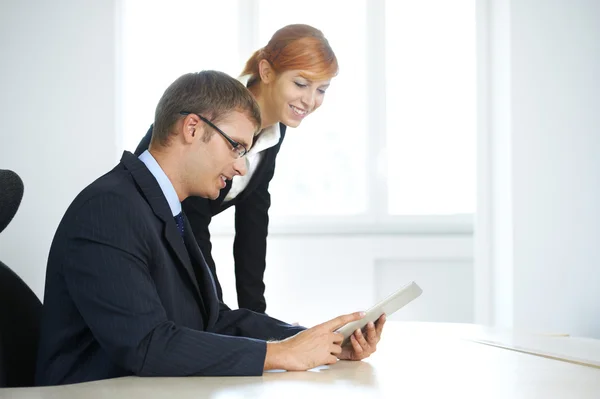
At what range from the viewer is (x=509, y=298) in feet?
12.5

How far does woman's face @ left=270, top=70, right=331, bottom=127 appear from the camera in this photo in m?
2.46

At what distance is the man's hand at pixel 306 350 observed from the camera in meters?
1.31

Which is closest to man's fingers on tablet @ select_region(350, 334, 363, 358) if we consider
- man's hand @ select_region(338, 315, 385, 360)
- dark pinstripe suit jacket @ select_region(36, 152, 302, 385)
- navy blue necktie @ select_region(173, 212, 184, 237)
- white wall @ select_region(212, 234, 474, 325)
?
man's hand @ select_region(338, 315, 385, 360)

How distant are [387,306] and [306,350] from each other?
0.22 meters

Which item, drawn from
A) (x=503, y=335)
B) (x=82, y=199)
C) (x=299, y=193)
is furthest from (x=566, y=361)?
(x=299, y=193)

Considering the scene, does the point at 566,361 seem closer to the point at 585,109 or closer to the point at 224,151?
the point at 224,151

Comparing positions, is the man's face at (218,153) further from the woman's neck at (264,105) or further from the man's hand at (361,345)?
the woman's neck at (264,105)

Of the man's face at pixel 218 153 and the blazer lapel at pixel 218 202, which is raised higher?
the man's face at pixel 218 153

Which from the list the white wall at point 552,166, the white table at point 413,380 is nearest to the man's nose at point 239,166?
the white table at point 413,380

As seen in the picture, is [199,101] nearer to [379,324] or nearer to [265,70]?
[379,324]

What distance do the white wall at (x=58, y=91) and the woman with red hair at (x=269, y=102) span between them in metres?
1.69

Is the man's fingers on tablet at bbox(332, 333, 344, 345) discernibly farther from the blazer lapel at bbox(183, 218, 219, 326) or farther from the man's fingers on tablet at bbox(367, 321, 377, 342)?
the blazer lapel at bbox(183, 218, 219, 326)

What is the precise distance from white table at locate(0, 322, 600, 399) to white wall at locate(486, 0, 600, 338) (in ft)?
7.40

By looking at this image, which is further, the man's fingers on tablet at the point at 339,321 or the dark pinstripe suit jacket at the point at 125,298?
the man's fingers on tablet at the point at 339,321
